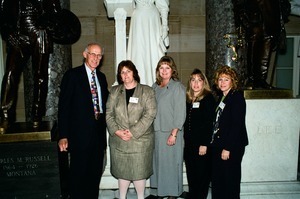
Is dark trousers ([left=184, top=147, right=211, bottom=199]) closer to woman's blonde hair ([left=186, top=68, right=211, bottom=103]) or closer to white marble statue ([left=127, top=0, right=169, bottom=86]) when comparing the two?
woman's blonde hair ([left=186, top=68, right=211, bottom=103])

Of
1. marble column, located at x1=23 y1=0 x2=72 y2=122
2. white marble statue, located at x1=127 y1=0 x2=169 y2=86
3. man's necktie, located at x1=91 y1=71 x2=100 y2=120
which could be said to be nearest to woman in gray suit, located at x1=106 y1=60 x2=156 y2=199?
man's necktie, located at x1=91 y1=71 x2=100 y2=120

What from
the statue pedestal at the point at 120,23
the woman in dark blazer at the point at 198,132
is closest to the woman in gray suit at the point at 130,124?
the woman in dark blazer at the point at 198,132

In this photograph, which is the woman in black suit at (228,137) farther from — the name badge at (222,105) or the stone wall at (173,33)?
the stone wall at (173,33)

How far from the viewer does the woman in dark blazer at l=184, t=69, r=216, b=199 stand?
8.82 feet

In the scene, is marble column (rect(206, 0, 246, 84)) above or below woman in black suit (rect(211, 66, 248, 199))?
above

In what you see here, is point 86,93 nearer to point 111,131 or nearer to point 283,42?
point 111,131

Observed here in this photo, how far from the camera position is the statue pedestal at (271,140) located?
10.4 ft

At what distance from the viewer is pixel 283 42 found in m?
3.34

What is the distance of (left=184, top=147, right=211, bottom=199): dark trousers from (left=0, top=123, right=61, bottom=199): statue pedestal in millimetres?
1271

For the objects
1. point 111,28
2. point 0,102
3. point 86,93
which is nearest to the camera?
point 86,93

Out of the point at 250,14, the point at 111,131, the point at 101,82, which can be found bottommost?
the point at 111,131

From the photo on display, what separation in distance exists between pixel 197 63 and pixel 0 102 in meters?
4.07

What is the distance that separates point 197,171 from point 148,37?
1812 millimetres

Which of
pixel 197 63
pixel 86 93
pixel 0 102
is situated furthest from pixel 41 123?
pixel 197 63
